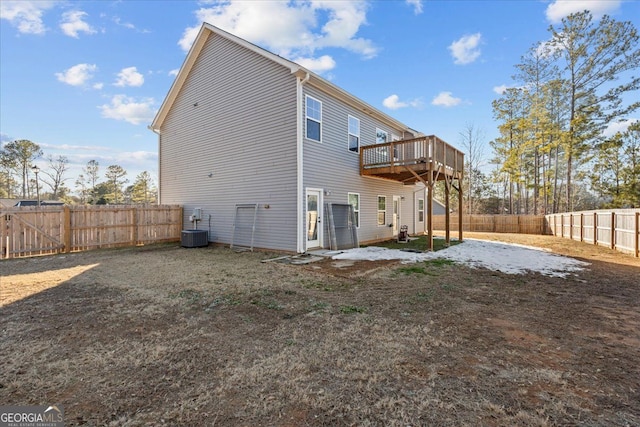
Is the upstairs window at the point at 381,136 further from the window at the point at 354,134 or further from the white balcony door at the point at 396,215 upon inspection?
the white balcony door at the point at 396,215

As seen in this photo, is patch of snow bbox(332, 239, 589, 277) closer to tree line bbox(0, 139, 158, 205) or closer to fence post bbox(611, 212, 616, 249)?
fence post bbox(611, 212, 616, 249)

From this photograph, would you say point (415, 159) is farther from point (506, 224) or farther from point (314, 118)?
point (506, 224)

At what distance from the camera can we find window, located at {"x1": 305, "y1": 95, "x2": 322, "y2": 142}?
31.3ft

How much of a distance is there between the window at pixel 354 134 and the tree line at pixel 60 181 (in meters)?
35.4

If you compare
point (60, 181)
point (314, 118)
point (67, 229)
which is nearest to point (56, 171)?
point (60, 181)

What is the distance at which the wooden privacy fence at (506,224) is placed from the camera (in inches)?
778

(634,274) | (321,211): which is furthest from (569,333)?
(321,211)

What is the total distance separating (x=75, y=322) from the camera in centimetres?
369

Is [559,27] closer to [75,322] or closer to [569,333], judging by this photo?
[569,333]

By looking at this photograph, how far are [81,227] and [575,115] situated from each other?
27.9 meters

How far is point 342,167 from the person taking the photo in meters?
11.0

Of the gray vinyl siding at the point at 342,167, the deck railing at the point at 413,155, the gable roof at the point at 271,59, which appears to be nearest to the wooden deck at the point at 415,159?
the deck railing at the point at 413,155

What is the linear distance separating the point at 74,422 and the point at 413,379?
8.23 ft

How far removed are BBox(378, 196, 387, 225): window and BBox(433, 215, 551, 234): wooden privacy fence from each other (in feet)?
36.0
